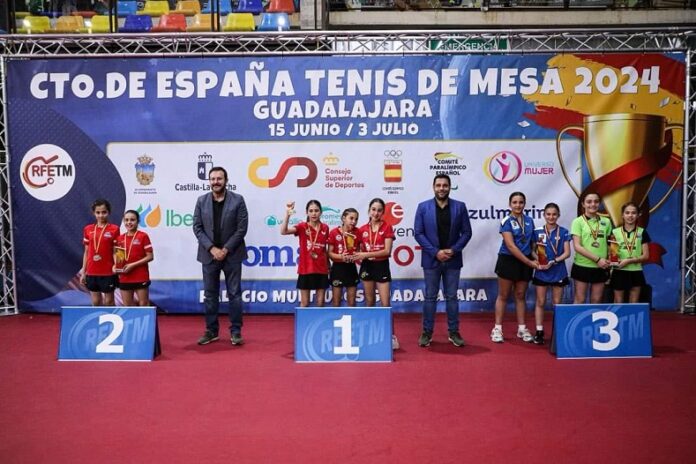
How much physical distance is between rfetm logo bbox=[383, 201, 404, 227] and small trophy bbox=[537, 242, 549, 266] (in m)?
2.06

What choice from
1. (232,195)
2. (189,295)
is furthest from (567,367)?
(189,295)

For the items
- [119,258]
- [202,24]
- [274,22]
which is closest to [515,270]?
[119,258]

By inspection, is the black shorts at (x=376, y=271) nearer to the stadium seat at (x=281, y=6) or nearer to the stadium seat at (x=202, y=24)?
the stadium seat at (x=202, y=24)

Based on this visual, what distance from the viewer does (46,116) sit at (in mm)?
8570

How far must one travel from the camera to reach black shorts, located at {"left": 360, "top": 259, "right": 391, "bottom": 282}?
269 inches

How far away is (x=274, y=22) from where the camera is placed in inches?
465

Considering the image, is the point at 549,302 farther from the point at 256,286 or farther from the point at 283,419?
the point at 283,419

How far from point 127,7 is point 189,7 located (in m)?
1.26

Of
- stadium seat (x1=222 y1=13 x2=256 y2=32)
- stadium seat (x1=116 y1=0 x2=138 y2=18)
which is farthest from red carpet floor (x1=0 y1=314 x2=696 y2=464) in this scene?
stadium seat (x1=116 y1=0 x2=138 y2=18)

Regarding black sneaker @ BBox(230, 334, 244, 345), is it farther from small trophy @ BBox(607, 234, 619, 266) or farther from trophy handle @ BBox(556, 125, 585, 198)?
trophy handle @ BBox(556, 125, 585, 198)

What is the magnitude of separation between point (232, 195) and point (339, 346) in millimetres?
1984

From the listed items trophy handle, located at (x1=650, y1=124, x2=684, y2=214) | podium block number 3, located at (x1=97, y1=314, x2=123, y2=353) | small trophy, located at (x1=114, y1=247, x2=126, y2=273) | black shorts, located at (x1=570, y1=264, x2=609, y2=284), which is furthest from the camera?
trophy handle, located at (x1=650, y1=124, x2=684, y2=214)

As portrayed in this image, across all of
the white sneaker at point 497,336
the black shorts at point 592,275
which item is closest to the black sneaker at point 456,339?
the white sneaker at point 497,336

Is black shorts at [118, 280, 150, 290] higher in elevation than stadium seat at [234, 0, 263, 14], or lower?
lower
